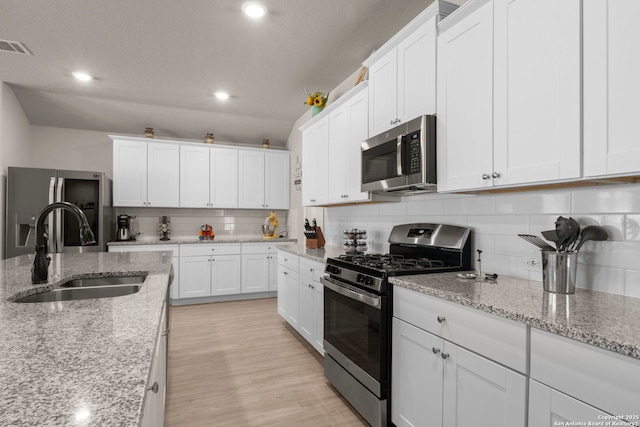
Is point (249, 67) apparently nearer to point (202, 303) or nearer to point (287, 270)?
point (287, 270)

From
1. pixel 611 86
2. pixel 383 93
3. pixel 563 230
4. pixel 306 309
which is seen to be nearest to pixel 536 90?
pixel 611 86

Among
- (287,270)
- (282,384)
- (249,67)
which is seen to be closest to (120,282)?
(282,384)

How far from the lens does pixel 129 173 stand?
4.68 metres

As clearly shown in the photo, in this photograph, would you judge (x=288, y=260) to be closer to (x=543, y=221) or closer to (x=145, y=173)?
(x=543, y=221)

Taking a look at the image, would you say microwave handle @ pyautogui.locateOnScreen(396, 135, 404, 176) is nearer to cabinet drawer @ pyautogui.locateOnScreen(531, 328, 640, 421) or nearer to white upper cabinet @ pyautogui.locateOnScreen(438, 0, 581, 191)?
white upper cabinet @ pyautogui.locateOnScreen(438, 0, 581, 191)

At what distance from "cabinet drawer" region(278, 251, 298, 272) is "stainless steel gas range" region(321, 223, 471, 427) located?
879mm

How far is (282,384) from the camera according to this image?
249 cm

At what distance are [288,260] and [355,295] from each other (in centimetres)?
163

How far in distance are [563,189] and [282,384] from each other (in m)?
2.15

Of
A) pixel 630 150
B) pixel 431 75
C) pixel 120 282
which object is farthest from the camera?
pixel 431 75

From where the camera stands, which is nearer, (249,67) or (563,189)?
(563,189)

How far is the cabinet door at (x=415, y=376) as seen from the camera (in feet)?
5.16

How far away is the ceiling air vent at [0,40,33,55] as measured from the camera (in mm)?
2979

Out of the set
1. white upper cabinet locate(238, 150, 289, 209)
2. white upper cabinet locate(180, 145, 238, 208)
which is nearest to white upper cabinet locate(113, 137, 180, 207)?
white upper cabinet locate(180, 145, 238, 208)
